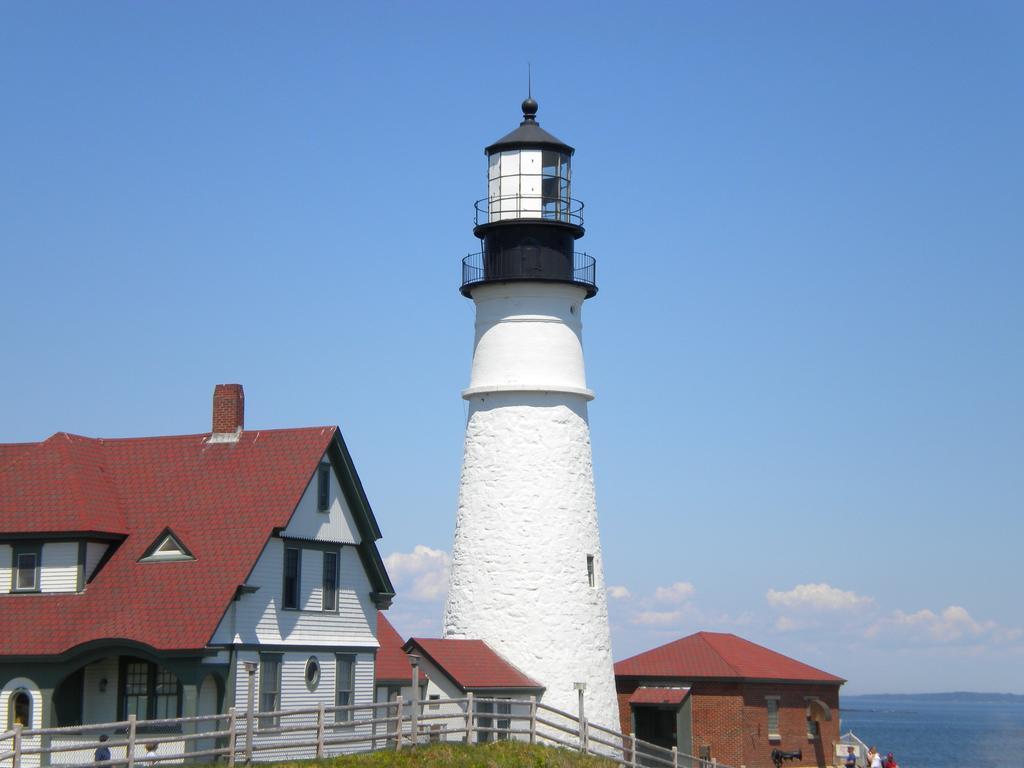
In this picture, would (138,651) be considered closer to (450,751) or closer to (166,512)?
(166,512)

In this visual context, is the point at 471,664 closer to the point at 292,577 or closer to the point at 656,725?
the point at 292,577

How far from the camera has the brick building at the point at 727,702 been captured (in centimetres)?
4175

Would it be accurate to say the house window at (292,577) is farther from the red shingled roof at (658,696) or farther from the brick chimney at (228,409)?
the red shingled roof at (658,696)

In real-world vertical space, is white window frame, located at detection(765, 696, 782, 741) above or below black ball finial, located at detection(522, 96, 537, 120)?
below

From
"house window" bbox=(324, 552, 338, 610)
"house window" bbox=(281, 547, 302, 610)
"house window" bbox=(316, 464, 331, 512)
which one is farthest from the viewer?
"house window" bbox=(324, 552, 338, 610)

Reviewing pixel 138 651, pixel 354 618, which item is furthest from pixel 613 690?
pixel 138 651

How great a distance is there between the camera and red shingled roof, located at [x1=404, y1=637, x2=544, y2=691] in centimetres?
3612

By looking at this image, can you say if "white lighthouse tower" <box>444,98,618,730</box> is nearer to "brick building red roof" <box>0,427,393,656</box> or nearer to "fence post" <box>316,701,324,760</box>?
"brick building red roof" <box>0,427,393,656</box>

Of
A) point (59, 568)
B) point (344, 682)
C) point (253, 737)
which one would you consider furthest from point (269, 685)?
point (59, 568)

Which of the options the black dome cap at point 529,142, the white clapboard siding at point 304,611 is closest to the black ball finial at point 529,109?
the black dome cap at point 529,142

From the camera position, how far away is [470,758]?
29.8 metres

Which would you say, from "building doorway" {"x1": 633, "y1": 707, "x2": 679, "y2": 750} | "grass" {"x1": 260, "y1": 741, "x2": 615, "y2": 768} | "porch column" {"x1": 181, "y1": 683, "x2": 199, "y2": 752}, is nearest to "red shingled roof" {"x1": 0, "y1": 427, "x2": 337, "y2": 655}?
"porch column" {"x1": 181, "y1": 683, "x2": 199, "y2": 752}

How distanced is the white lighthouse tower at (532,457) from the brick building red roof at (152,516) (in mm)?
5261

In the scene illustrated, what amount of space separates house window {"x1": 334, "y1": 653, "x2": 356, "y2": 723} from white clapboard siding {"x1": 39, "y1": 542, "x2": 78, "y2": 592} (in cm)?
597
